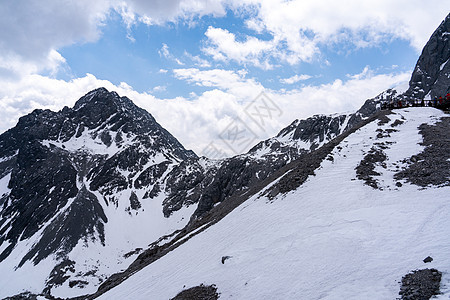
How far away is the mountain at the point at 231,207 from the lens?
13196mm

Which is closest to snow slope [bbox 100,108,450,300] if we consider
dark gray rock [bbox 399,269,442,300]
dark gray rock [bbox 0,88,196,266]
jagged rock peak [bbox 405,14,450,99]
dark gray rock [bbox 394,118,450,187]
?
dark gray rock [bbox 399,269,442,300]

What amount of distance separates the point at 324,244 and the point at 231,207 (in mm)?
19452

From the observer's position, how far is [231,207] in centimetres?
3259

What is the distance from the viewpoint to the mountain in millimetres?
13196

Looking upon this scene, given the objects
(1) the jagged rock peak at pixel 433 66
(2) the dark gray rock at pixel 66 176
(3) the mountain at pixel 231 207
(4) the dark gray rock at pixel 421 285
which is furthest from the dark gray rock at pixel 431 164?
(2) the dark gray rock at pixel 66 176

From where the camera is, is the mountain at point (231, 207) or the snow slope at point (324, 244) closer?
the snow slope at point (324, 244)

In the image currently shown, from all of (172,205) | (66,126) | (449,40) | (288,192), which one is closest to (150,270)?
(288,192)

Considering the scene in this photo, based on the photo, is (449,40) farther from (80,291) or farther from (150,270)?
(80,291)

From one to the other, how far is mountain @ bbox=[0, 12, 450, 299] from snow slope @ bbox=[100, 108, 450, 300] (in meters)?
0.09

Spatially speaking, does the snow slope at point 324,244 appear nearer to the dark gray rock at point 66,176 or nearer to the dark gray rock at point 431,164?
the dark gray rock at point 431,164

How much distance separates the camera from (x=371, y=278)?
1039cm

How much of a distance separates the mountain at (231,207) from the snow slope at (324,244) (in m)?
0.09

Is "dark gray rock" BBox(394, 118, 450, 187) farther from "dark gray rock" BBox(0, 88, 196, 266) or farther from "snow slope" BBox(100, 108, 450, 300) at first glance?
"dark gray rock" BBox(0, 88, 196, 266)

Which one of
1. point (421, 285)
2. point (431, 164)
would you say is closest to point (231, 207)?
point (431, 164)
